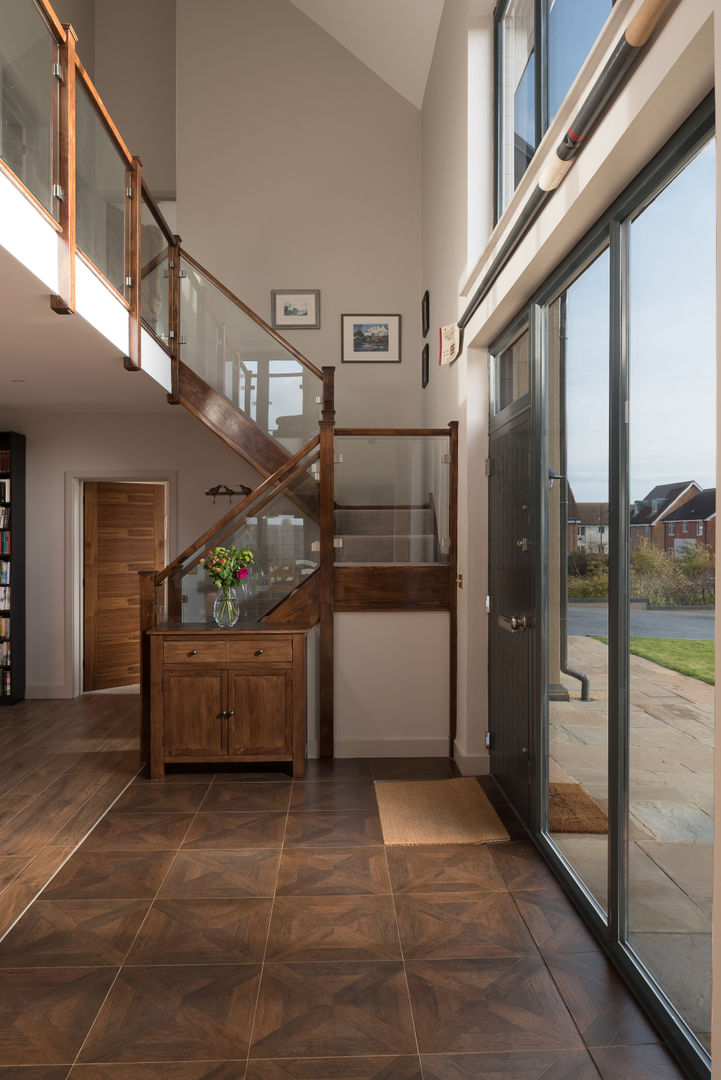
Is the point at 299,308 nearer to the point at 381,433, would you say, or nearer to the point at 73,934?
the point at 381,433

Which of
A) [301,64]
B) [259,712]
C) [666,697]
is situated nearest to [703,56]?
[666,697]

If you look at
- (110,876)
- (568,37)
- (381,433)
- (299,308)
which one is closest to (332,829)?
(110,876)

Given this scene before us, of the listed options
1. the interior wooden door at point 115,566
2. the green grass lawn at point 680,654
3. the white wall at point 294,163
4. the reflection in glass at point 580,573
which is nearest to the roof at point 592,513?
the reflection in glass at point 580,573

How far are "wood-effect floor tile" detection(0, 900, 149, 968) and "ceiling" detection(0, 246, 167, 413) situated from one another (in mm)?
2407

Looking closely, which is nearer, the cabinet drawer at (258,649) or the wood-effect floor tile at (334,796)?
the wood-effect floor tile at (334,796)

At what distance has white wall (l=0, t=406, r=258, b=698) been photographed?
6.59 metres

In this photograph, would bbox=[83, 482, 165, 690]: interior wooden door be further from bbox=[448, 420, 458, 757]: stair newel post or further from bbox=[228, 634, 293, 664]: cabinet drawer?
bbox=[448, 420, 458, 757]: stair newel post

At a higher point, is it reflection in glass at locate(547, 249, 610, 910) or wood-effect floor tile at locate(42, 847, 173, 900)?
reflection in glass at locate(547, 249, 610, 910)

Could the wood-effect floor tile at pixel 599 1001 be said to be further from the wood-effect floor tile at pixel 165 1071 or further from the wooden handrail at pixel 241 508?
the wooden handrail at pixel 241 508

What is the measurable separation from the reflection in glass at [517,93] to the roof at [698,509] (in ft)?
6.96

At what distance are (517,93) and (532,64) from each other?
13.3 inches

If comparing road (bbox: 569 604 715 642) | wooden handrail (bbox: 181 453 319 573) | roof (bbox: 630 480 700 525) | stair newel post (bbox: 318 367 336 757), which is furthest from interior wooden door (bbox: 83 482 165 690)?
roof (bbox: 630 480 700 525)

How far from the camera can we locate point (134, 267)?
14.3ft

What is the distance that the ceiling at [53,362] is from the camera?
322 centimetres
